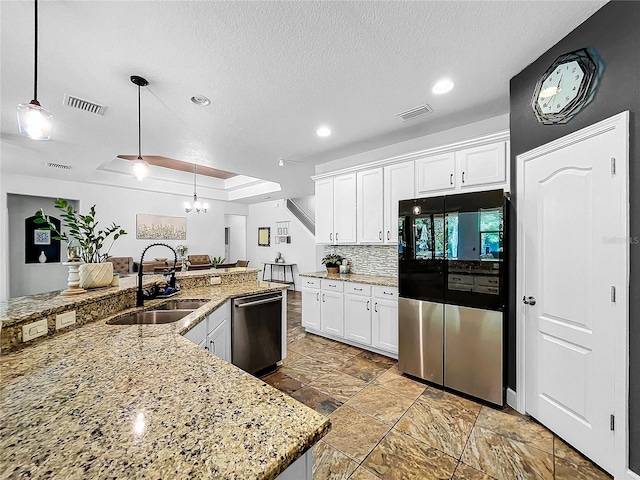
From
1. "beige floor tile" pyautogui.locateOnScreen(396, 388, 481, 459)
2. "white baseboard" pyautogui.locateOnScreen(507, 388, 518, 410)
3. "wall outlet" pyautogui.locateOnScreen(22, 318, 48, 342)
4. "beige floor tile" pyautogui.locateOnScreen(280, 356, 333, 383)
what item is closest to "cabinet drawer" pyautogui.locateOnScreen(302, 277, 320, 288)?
"beige floor tile" pyautogui.locateOnScreen(280, 356, 333, 383)

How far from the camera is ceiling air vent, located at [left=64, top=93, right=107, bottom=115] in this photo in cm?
259

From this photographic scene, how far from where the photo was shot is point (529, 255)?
218 centimetres

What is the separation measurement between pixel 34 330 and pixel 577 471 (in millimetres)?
3190

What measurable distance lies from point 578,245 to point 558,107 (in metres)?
1.00

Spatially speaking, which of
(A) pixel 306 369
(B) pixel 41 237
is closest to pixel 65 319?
(A) pixel 306 369

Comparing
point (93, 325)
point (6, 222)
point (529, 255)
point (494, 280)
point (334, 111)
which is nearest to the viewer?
point (93, 325)

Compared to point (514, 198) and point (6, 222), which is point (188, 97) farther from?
point (6, 222)

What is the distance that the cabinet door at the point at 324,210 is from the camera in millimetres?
4289

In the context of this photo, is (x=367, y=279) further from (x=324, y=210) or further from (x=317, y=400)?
(x=317, y=400)

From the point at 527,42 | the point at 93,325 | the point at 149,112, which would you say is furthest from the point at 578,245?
the point at 149,112

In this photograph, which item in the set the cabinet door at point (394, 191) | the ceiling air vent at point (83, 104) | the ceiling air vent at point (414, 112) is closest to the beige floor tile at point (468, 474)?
the cabinet door at point (394, 191)

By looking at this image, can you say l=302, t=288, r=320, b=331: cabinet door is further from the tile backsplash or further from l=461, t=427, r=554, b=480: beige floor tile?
l=461, t=427, r=554, b=480: beige floor tile

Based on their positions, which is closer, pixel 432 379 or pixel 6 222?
pixel 432 379

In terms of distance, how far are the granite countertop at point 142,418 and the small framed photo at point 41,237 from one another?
642 cm
